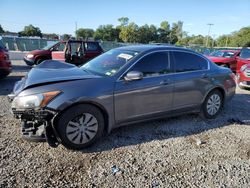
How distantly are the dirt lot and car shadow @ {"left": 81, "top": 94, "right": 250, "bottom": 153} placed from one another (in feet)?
0.05

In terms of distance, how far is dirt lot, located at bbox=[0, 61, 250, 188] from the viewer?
9.82 ft

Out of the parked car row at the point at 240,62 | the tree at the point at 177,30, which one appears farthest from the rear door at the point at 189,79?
the tree at the point at 177,30

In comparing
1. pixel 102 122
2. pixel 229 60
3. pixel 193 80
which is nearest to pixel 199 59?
pixel 193 80

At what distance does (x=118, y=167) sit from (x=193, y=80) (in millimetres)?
2501

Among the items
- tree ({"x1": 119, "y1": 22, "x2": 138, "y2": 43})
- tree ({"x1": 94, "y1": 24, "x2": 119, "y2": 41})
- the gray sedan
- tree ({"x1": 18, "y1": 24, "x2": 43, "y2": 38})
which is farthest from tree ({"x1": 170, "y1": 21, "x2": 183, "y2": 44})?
the gray sedan

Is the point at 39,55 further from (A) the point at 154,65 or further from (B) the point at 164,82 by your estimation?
(B) the point at 164,82

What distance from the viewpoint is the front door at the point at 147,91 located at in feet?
12.8

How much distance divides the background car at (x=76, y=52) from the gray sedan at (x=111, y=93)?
6.03 meters

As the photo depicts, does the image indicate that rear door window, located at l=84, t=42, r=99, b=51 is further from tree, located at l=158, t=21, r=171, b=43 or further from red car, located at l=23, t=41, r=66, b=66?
tree, located at l=158, t=21, r=171, b=43

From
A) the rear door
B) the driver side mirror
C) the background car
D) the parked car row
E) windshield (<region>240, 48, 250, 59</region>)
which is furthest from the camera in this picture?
the background car

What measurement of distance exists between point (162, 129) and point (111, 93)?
1.46 m

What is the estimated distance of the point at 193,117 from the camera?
5387 mm

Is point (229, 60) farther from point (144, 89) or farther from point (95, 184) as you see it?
point (95, 184)

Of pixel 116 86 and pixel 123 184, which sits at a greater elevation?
pixel 116 86
